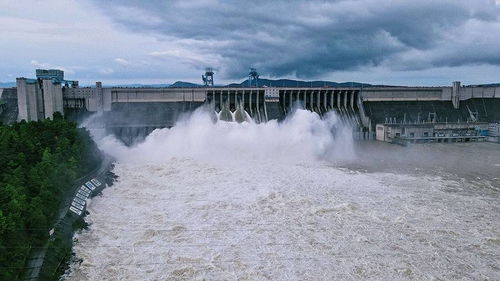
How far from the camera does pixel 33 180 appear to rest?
13922 mm

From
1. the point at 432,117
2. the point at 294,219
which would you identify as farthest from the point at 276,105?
the point at 294,219

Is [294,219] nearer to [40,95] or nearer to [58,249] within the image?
[58,249]

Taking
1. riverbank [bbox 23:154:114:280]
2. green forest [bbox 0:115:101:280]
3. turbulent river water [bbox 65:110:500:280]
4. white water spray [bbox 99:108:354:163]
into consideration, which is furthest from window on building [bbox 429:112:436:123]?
riverbank [bbox 23:154:114:280]

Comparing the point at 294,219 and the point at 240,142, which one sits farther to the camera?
the point at 240,142

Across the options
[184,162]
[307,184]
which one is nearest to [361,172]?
[307,184]

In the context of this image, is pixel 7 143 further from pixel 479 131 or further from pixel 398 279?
pixel 479 131

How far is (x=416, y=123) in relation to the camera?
112 ft

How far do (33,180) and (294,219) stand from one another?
9.19 m

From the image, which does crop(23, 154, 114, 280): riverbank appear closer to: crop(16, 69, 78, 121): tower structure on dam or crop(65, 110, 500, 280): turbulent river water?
crop(65, 110, 500, 280): turbulent river water

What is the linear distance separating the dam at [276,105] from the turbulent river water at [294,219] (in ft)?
22.6

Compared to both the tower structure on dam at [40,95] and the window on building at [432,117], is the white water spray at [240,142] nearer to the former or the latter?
the tower structure on dam at [40,95]

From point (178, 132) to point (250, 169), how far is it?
9284 mm

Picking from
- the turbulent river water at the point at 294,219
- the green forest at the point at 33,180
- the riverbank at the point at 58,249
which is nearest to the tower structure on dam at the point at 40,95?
the green forest at the point at 33,180

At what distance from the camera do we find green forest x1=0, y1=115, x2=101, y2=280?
10070mm
